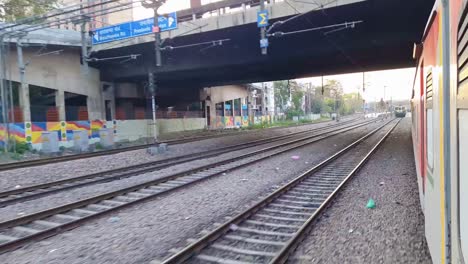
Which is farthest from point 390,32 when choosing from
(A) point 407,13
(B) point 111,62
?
(B) point 111,62

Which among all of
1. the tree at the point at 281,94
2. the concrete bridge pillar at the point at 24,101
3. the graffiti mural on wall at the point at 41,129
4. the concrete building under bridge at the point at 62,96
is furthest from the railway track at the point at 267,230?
the tree at the point at 281,94

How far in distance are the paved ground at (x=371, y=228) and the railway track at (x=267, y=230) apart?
10.1 inches

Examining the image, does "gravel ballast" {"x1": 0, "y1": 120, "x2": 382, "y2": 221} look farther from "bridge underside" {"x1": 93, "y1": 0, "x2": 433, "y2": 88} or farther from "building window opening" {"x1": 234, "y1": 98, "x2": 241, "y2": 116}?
"building window opening" {"x1": 234, "y1": 98, "x2": 241, "y2": 116}

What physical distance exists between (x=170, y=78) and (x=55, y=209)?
75.8 ft

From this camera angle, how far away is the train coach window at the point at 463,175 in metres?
1.72

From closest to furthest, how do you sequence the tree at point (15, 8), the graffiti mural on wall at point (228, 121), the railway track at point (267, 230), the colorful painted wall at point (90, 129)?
the railway track at point (267, 230)
the colorful painted wall at point (90, 129)
the tree at point (15, 8)
the graffiti mural on wall at point (228, 121)

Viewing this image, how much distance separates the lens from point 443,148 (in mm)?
2283

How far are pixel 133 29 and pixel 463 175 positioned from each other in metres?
19.0

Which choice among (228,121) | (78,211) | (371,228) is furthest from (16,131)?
(228,121)

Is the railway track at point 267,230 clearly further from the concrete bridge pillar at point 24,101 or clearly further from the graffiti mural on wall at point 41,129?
the concrete bridge pillar at point 24,101

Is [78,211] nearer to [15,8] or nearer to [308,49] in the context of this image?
[308,49]

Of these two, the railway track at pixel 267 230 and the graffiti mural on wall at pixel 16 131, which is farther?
the graffiti mural on wall at pixel 16 131

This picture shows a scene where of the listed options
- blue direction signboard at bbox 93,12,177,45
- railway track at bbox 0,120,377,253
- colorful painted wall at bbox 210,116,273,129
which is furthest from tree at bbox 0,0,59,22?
colorful painted wall at bbox 210,116,273,129

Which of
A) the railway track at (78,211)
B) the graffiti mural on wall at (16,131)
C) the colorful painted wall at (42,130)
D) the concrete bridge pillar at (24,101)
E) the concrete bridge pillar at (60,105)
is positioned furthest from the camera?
the concrete bridge pillar at (60,105)
